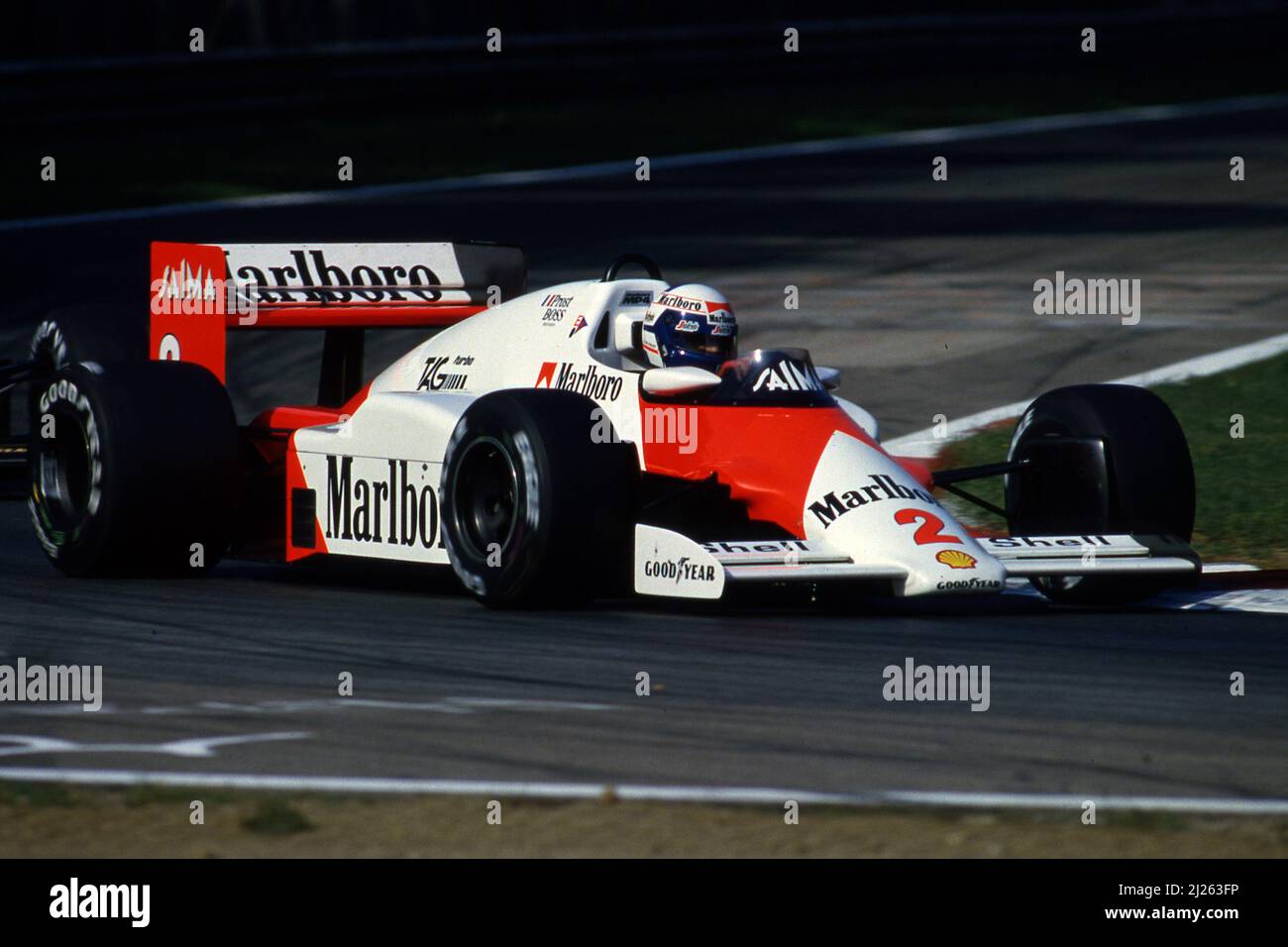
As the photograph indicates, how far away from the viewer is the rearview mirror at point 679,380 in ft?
31.3

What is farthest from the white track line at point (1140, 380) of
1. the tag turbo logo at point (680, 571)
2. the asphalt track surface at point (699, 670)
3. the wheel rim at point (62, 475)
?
the wheel rim at point (62, 475)

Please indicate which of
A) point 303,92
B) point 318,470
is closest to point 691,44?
point 303,92

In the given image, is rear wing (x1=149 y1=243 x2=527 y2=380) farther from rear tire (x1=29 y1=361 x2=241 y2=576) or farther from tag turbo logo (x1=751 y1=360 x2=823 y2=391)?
tag turbo logo (x1=751 y1=360 x2=823 y2=391)

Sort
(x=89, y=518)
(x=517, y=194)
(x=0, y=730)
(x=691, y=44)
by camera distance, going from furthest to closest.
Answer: (x=691, y=44)
(x=517, y=194)
(x=89, y=518)
(x=0, y=730)

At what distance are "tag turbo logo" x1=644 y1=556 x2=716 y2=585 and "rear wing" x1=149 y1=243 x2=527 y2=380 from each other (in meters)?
2.91

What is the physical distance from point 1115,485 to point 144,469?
4077mm

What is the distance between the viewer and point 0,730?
23.2 ft

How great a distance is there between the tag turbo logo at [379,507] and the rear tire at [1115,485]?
2.61 metres

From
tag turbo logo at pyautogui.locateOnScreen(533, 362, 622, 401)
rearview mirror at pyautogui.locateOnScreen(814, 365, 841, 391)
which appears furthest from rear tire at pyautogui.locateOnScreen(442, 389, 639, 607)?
rearview mirror at pyautogui.locateOnScreen(814, 365, 841, 391)

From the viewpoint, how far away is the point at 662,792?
621 centimetres

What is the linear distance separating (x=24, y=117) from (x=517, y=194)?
521 cm

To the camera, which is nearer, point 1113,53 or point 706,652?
point 706,652

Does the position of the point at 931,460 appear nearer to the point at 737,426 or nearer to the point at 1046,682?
the point at 737,426
